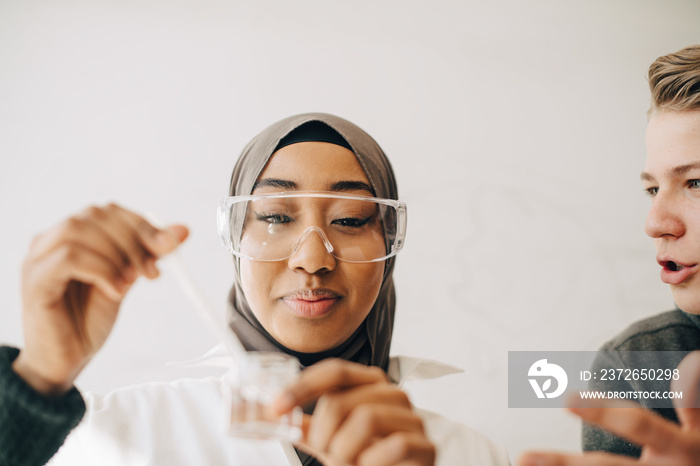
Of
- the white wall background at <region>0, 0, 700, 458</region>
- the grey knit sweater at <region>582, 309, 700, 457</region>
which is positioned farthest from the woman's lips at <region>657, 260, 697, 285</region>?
the white wall background at <region>0, 0, 700, 458</region>

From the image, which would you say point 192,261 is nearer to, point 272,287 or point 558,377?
point 272,287

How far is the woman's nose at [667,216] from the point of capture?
1.15 m

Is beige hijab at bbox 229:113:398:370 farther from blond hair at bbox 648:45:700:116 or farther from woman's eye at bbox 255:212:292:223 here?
blond hair at bbox 648:45:700:116

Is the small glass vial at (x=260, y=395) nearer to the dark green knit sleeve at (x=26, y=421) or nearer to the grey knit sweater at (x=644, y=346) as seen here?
the dark green knit sleeve at (x=26, y=421)

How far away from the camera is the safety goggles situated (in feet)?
3.35

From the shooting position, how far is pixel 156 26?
5.39 ft

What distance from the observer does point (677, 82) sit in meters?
1.18

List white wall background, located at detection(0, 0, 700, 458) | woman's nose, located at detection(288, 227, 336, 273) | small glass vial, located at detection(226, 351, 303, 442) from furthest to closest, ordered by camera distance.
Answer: white wall background, located at detection(0, 0, 700, 458)
woman's nose, located at detection(288, 227, 336, 273)
small glass vial, located at detection(226, 351, 303, 442)

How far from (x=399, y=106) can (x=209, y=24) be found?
684 millimetres

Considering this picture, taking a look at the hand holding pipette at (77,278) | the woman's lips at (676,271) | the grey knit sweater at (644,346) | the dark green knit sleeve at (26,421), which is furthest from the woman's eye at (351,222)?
the grey knit sweater at (644,346)

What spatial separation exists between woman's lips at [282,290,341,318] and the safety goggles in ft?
0.26

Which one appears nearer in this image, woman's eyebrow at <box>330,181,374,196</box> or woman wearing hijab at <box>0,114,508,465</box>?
woman wearing hijab at <box>0,114,508,465</box>

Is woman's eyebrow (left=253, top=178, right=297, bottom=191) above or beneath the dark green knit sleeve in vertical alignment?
above

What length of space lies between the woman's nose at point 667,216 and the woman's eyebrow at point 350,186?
2.17ft
